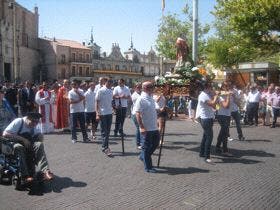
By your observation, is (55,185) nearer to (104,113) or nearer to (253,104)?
(104,113)

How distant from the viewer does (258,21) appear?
19.7 m

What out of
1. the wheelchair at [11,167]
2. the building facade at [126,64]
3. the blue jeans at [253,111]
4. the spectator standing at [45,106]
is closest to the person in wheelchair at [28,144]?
the wheelchair at [11,167]

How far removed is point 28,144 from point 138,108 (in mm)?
2321

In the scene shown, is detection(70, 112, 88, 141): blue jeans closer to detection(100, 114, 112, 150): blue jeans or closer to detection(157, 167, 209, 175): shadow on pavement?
detection(100, 114, 112, 150): blue jeans

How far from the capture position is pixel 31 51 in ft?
215

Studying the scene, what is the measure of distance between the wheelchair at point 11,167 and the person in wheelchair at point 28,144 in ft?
0.20

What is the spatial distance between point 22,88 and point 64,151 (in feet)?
23.6

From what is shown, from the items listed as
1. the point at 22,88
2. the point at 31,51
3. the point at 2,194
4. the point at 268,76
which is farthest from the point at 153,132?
the point at 31,51

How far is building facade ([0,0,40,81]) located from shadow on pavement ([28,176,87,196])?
3994cm

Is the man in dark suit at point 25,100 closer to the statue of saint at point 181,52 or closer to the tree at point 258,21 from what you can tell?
the statue of saint at point 181,52

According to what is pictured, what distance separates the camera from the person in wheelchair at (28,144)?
6891mm

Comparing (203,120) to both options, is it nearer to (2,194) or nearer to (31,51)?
(2,194)

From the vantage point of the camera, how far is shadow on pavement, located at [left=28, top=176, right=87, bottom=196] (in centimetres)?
682

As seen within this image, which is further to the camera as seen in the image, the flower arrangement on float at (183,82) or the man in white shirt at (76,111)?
the man in white shirt at (76,111)
